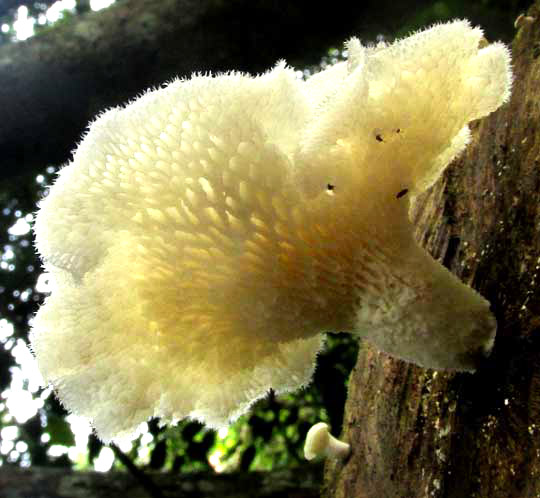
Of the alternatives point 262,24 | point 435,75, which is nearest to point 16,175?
point 262,24

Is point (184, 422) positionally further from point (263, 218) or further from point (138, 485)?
point (263, 218)

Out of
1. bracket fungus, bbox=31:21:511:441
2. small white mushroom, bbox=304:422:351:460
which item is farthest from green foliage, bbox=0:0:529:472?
bracket fungus, bbox=31:21:511:441

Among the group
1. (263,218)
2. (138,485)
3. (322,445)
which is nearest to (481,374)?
(263,218)

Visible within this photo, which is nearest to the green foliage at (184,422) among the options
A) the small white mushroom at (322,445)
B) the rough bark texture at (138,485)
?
the rough bark texture at (138,485)

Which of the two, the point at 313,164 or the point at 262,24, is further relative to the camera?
the point at 262,24

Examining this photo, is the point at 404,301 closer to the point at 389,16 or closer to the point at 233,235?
the point at 233,235
